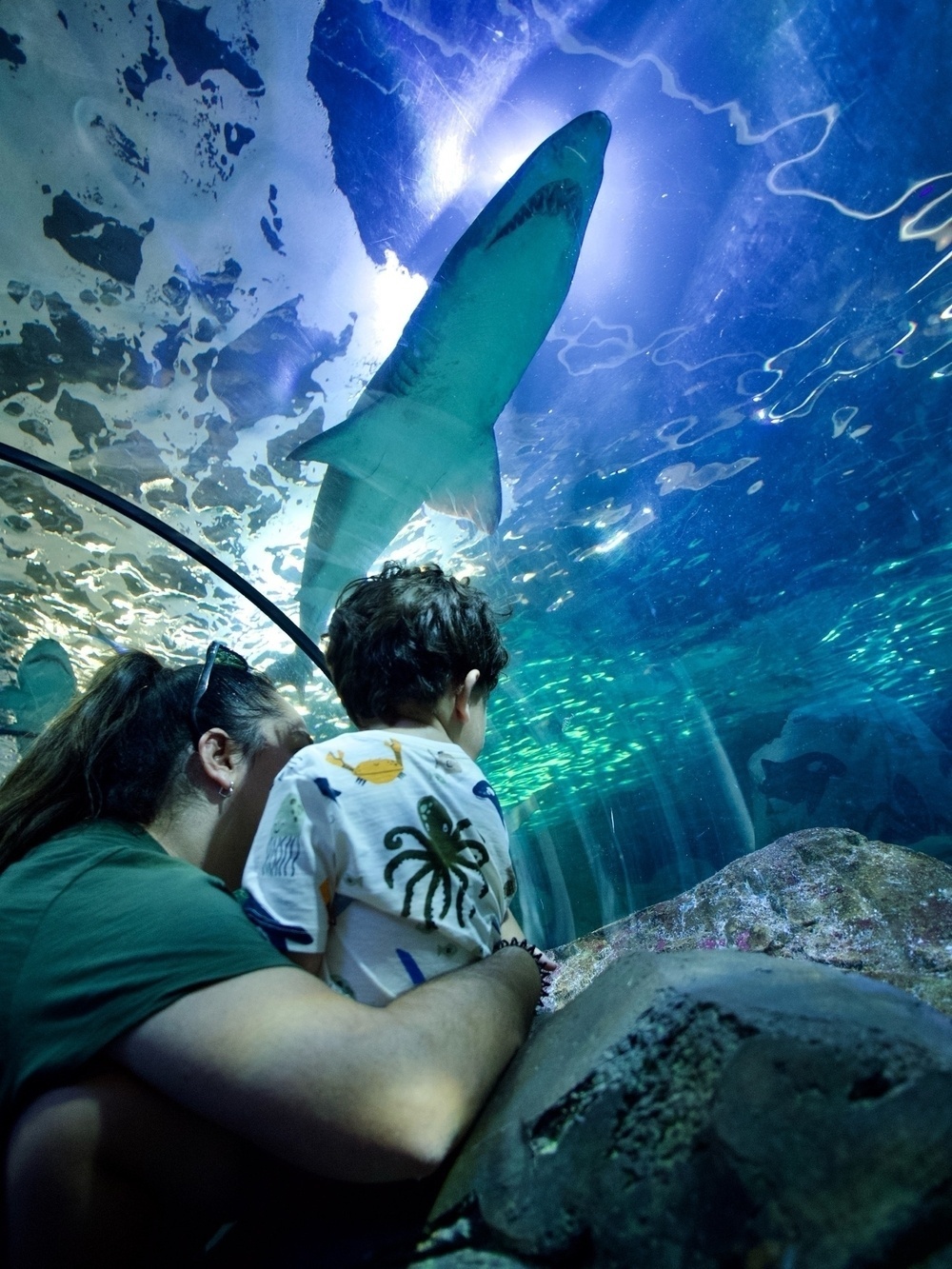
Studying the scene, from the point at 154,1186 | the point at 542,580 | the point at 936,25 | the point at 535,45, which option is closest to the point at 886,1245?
the point at 154,1186

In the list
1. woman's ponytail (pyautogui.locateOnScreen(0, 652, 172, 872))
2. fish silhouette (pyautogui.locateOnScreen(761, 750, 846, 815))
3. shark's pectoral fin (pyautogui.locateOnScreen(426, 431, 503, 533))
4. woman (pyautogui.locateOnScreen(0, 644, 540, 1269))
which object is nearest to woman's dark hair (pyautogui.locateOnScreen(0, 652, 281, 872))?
woman's ponytail (pyautogui.locateOnScreen(0, 652, 172, 872))

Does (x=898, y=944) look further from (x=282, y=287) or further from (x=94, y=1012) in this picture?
(x=282, y=287)

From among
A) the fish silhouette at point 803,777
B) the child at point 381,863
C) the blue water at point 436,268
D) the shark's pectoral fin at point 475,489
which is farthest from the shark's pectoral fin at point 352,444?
the fish silhouette at point 803,777

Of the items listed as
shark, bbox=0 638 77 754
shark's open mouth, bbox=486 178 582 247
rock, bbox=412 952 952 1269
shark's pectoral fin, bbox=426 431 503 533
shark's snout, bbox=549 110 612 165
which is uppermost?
shark's snout, bbox=549 110 612 165

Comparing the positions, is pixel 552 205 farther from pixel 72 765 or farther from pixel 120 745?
pixel 72 765

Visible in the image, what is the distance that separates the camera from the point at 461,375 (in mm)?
5793

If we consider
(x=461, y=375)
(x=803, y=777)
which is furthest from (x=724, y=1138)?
(x=803, y=777)

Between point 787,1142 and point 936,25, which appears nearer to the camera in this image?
point 787,1142

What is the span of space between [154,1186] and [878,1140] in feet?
3.83

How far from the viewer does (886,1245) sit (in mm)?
530

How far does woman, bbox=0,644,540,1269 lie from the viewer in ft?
3.01

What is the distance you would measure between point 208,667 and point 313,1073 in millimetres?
1594

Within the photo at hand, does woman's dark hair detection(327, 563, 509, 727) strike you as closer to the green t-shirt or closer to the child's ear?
the child's ear

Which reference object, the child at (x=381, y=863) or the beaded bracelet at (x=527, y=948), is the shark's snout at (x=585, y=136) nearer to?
the child at (x=381, y=863)
